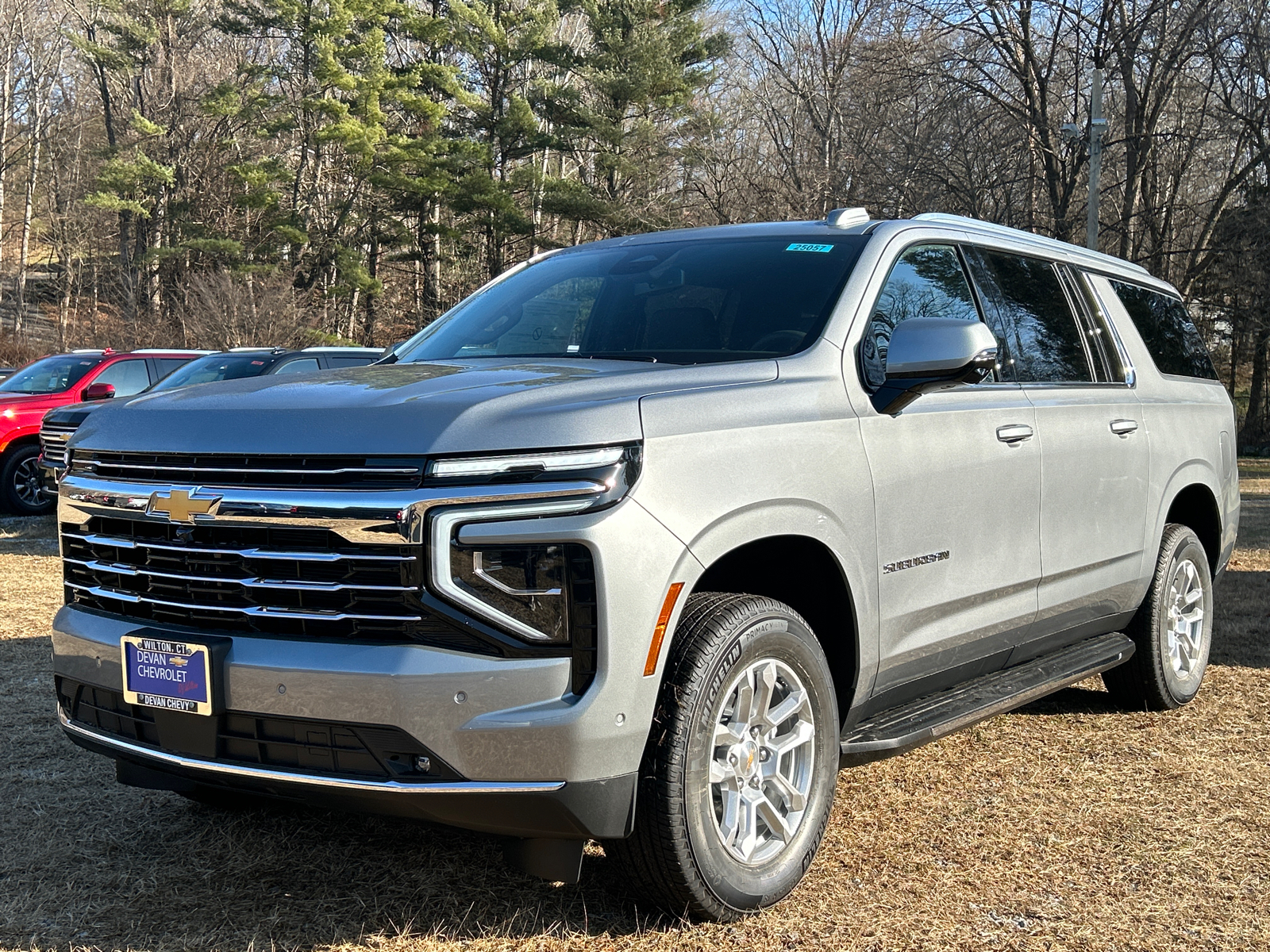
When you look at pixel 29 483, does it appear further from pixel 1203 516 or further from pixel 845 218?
pixel 1203 516

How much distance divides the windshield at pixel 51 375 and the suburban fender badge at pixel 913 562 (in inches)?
503

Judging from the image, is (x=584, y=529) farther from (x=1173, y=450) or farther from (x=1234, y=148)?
(x=1234, y=148)

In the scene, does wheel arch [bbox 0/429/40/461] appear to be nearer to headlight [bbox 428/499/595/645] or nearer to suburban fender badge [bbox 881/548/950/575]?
suburban fender badge [bbox 881/548/950/575]

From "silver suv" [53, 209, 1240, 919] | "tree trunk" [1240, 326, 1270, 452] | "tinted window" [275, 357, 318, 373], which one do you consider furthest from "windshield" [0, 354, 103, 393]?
"tree trunk" [1240, 326, 1270, 452]

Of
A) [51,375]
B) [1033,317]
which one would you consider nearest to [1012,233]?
[1033,317]

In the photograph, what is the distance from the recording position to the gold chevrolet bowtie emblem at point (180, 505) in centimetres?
299

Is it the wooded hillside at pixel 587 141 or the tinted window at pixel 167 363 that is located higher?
the wooded hillside at pixel 587 141

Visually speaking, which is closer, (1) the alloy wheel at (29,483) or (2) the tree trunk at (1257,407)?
(1) the alloy wheel at (29,483)

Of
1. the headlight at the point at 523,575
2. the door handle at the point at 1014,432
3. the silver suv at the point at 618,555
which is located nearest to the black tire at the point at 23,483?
the silver suv at the point at 618,555

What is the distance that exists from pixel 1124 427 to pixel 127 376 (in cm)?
1240

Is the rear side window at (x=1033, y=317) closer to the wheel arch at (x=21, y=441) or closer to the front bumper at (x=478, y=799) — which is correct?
the front bumper at (x=478, y=799)

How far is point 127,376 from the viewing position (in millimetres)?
14414

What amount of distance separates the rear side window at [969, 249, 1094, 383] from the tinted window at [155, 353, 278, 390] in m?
9.30

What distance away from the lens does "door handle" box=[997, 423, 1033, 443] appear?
167 inches
